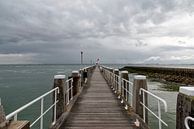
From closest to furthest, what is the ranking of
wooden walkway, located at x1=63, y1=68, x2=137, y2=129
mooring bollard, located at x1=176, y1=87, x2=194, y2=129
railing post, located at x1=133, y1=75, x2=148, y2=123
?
1. mooring bollard, located at x1=176, y1=87, x2=194, y2=129
2. wooden walkway, located at x1=63, y1=68, x2=137, y2=129
3. railing post, located at x1=133, y1=75, x2=148, y2=123

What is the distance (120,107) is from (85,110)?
4.45 ft

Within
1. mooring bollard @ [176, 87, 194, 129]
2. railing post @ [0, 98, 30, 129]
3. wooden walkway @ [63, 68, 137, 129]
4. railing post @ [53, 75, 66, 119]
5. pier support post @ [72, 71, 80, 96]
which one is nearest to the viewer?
railing post @ [0, 98, 30, 129]

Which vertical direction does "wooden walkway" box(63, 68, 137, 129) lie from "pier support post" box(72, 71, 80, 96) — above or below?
below

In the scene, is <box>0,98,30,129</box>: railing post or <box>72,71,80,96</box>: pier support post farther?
<box>72,71,80,96</box>: pier support post

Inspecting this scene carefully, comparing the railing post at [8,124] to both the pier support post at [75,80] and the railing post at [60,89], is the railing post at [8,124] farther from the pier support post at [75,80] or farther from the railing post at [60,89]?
the pier support post at [75,80]

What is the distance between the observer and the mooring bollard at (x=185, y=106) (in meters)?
3.38

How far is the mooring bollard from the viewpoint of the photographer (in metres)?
3.38

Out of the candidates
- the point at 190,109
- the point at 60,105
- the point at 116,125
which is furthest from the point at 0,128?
the point at 60,105

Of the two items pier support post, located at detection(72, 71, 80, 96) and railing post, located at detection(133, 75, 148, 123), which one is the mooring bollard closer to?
railing post, located at detection(133, 75, 148, 123)

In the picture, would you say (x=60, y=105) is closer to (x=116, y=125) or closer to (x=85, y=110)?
(x=85, y=110)

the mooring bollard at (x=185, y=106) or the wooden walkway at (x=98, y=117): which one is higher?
the mooring bollard at (x=185, y=106)

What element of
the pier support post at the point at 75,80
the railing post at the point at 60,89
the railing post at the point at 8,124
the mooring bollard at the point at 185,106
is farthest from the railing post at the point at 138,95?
the pier support post at the point at 75,80

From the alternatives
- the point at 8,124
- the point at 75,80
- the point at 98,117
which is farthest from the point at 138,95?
the point at 75,80

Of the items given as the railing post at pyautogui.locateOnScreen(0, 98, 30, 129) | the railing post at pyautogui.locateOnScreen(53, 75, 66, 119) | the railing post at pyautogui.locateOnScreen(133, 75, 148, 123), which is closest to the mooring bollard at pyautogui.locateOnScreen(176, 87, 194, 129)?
the railing post at pyautogui.locateOnScreen(0, 98, 30, 129)
